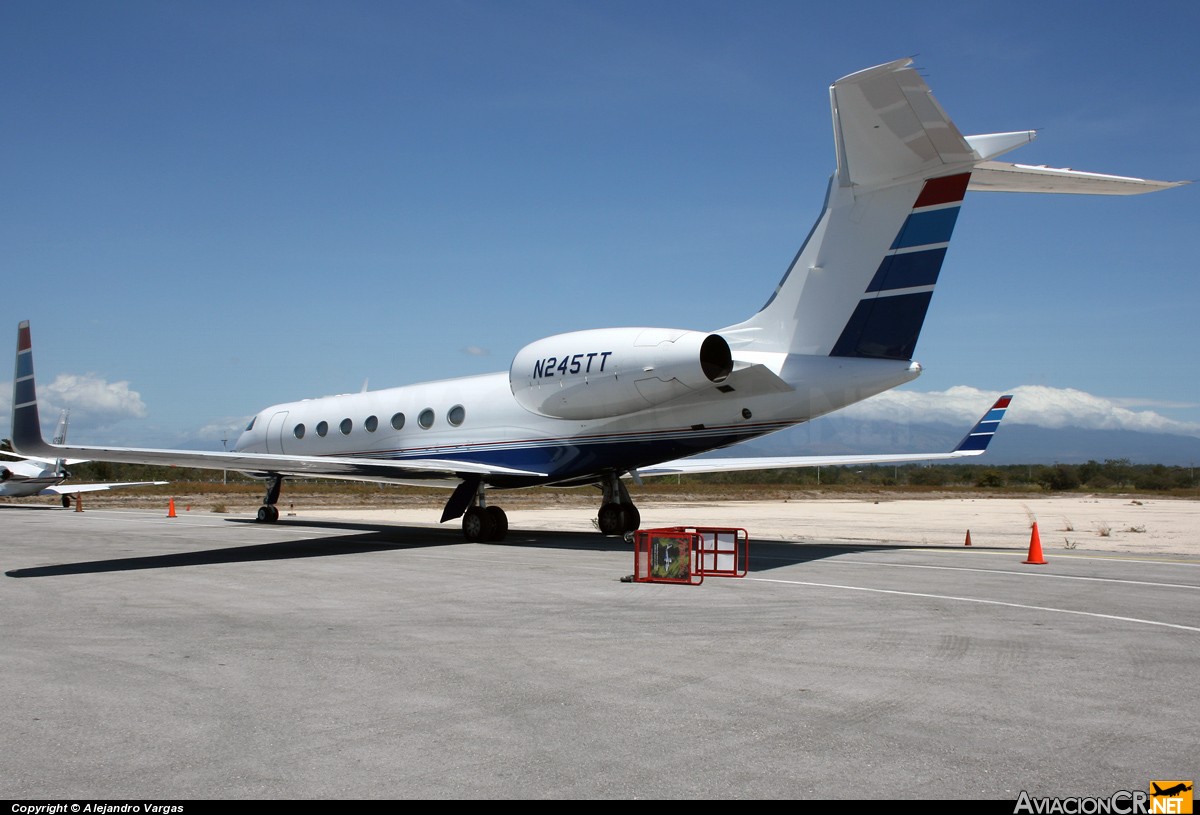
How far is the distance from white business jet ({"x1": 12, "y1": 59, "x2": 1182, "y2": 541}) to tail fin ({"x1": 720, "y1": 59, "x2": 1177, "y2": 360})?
21 mm

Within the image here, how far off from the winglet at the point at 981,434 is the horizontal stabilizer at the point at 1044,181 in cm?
792

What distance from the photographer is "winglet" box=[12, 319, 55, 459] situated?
14048 millimetres

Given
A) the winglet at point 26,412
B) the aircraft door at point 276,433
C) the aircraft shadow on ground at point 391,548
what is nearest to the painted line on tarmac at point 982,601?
the aircraft shadow on ground at point 391,548

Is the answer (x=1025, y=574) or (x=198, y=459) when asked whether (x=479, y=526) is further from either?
(x=1025, y=574)

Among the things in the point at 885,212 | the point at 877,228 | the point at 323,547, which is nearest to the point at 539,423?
the point at 323,547

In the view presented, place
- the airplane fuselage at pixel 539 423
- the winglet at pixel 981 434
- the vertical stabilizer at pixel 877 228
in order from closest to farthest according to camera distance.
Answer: the vertical stabilizer at pixel 877 228 → the airplane fuselage at pixel 539 423 → the winglet at pixel 981 434

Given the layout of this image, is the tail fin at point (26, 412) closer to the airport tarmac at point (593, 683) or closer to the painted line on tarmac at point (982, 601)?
the airport tarmac at point (593, 683)

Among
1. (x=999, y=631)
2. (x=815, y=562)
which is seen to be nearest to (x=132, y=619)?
(x=999, y=631)

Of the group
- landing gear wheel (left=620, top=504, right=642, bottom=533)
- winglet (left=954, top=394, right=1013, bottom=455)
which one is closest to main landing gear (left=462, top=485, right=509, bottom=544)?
landing gear wheel (left=620, top=504, right=642, bottom=533)

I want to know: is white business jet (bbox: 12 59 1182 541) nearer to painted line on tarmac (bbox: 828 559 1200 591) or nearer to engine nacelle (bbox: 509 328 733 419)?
engine nacelle (bbox: 509 328 733 419)

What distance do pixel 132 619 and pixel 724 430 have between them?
31.5 feet

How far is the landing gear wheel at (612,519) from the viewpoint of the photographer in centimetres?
1945

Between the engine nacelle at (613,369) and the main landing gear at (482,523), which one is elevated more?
the engine nacelle at (613,369)

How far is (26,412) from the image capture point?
46.7 feet
